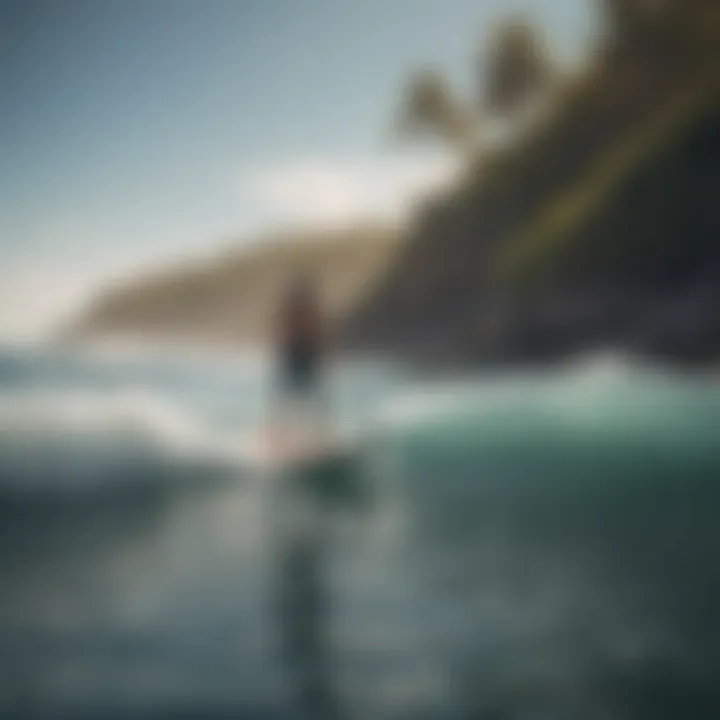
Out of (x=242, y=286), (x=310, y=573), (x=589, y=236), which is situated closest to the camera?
(x=310, y=573)

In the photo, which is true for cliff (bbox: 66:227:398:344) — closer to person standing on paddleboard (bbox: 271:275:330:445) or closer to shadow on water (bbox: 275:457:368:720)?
person standing on paddleboard (bbox: 271:275:330:445)

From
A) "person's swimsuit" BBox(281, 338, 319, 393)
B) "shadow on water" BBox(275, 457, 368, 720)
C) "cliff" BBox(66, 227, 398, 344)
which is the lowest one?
"shadow on water" BBox(275, 457, 368, 720)

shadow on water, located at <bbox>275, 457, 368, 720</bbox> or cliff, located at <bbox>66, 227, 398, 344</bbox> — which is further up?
cliff, located at <bbox>66, 227, 398, 344</bbox>

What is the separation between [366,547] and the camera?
5.94 feet

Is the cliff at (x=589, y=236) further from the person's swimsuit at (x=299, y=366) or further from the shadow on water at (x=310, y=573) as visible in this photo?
the shadow on water at (x=310, y=573)

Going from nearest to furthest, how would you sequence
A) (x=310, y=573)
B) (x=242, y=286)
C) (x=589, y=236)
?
1. (x=310, y=573)
2. (x=242, y=286)
3. (x=589, y=236)

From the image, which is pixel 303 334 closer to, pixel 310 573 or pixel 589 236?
pixel 310 573

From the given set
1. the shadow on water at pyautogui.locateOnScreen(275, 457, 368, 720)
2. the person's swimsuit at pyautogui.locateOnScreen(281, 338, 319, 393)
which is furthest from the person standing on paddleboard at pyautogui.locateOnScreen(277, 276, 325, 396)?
the shadow on water at pyautogui.locateOnScreen(275, 457, 368, 720)

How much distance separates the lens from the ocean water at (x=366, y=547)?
1600 millimetres

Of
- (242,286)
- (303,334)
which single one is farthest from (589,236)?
(242,286)

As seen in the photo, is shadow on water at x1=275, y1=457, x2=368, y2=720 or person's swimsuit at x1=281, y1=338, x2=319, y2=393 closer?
shadow on water at x1=275, y1=457, x2=368, y2=720

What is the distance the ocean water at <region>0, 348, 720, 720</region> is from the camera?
1600mm

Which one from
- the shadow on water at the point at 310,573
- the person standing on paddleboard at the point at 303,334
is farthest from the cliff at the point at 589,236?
the shadow on water at the point at 310,573

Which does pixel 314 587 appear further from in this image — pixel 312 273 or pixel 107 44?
pixel 107 44
